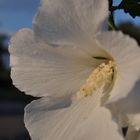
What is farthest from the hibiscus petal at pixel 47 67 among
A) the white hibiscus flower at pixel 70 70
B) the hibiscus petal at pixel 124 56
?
the hibiscus petal at pixel 124 56

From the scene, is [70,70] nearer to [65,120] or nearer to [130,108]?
[65,120]

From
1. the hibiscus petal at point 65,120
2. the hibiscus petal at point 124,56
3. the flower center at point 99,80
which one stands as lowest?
the hibiscus petal at point 65,120

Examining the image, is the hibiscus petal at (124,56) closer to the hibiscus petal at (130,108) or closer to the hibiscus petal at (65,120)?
the hibiscus petal at (130,108)

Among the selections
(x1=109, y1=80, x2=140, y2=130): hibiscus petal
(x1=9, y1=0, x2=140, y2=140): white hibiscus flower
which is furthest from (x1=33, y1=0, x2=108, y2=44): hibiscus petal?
(x1=109, y1=80, x2=140, y2=130): hibiscus petal

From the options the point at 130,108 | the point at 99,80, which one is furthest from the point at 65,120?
the point at 130,108

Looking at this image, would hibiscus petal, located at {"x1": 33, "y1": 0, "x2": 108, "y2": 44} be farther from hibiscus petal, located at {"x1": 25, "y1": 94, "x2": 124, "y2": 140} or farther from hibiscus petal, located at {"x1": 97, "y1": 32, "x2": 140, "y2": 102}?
hibiscus petal, located at {"x1": 25, "y1": 94, "x2": 124, "y2": 140}

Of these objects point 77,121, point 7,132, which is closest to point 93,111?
point 77,121

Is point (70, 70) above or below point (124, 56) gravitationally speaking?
below
